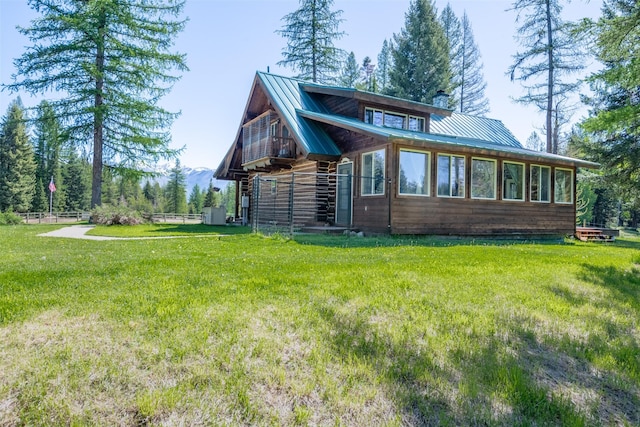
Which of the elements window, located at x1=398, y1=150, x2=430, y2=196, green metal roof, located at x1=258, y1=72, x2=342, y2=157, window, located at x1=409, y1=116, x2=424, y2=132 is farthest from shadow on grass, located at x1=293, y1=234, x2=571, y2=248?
window, located at x1=409, y1=116, x2=424, y2=132

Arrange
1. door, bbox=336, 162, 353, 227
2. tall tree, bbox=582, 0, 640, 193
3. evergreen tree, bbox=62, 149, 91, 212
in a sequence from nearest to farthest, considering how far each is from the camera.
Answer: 1. tall tree, bbox=582, 0, 640, 193
2. door, bbox=336, 162, 353, 227
3. evergreen tree, bbox=62, 149, 91, 212

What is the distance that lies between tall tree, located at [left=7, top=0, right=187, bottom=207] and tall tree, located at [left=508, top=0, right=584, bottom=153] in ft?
Result: 62.4

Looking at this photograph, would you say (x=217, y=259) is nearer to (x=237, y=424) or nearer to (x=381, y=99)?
(x=237, y=424)

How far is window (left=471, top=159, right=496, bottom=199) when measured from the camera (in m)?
12.1

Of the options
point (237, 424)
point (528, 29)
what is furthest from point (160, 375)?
point (528, 29)

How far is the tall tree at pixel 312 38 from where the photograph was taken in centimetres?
2509

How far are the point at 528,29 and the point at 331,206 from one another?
55.5 ft

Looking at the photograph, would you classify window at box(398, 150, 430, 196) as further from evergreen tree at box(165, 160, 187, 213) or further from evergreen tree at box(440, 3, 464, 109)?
evergreen tree at box(165, 160, 187, 213)

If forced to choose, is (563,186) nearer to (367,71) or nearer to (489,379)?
(489,379)

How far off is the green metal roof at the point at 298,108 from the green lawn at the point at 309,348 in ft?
27.2

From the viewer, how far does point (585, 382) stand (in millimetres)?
2504

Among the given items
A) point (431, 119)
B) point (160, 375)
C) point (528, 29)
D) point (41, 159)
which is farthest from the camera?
point (41, 159)

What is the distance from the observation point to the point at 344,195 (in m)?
13.0

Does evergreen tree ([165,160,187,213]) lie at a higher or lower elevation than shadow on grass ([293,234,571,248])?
higher
